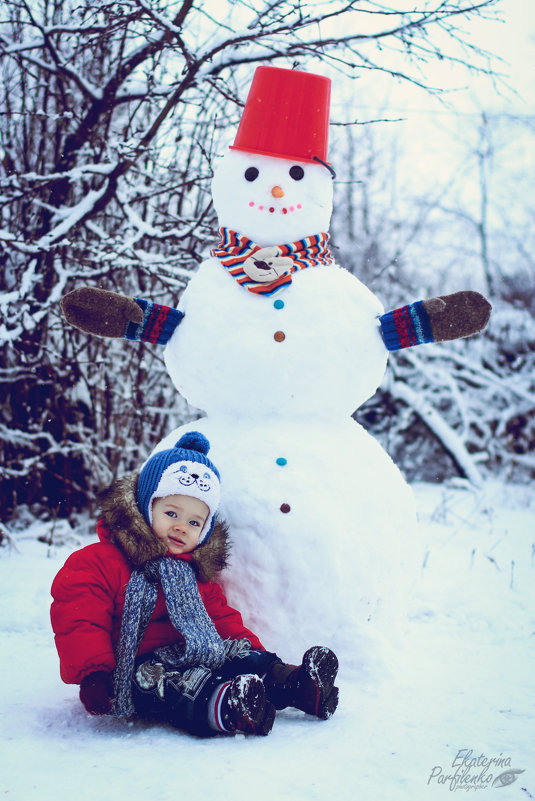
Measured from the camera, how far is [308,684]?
188 cm

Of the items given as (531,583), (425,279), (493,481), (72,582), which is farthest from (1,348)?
(425,279)

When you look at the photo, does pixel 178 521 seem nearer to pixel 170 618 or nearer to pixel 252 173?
pixel 170 618

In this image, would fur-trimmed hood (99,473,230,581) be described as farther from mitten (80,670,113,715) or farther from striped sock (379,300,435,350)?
striped sock (379,300,435,350)

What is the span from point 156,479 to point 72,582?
1.25 feet

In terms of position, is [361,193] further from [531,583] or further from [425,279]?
[531,583]

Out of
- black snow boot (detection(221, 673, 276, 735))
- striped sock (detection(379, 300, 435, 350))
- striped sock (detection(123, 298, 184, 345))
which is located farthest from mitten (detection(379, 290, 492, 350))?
black snow boot (detection(221, 673, 276, 735))

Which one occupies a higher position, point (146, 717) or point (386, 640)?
point (386, 640)

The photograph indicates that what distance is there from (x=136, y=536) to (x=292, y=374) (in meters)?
0.74

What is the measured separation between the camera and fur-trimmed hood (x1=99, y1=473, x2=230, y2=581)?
198 centimetres

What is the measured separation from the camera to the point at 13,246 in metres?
3.27

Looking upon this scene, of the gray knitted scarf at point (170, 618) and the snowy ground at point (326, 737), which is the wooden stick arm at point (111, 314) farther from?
the snowy ground at point (326, 737)

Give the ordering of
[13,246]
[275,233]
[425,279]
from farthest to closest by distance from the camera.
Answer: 1. [425,279]
2. [13,246]
3. [275,233]

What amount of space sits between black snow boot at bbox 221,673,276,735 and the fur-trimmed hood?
15.7 inches

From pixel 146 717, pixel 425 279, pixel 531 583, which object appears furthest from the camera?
pixel 425 279
